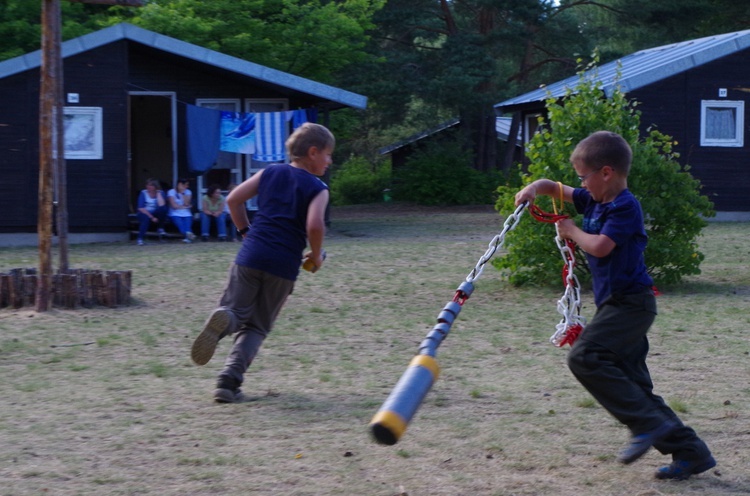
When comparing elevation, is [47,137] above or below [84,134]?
below

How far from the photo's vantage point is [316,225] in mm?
5809

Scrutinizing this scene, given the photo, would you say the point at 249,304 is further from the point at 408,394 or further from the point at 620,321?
the point at 408,394

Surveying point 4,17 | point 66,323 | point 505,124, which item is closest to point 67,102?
point 4,17

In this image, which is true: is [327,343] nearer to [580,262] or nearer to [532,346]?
[532,346]

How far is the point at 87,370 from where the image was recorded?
6926 mm

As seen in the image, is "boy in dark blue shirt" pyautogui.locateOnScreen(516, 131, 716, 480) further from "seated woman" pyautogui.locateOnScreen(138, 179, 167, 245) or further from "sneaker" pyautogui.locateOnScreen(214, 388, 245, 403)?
"seated woman" pyautogui.locateOnScreen(138, 179, 167, 245)

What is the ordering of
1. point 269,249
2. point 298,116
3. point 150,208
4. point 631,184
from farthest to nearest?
point 298,116 < point 150,208 < point 631,184 < point 269,249

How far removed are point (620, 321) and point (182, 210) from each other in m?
14.7

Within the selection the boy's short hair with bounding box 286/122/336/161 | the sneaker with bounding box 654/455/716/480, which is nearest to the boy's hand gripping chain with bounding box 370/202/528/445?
the sneaker with bounding box 654/455/716/480

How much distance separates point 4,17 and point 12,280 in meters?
17.4

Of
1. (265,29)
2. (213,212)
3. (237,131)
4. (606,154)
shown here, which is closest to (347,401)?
(606,154)

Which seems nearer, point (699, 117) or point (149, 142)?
point (149, 142)

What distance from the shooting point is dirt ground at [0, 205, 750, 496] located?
4504mm

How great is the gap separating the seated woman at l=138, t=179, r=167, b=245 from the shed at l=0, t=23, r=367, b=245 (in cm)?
67
